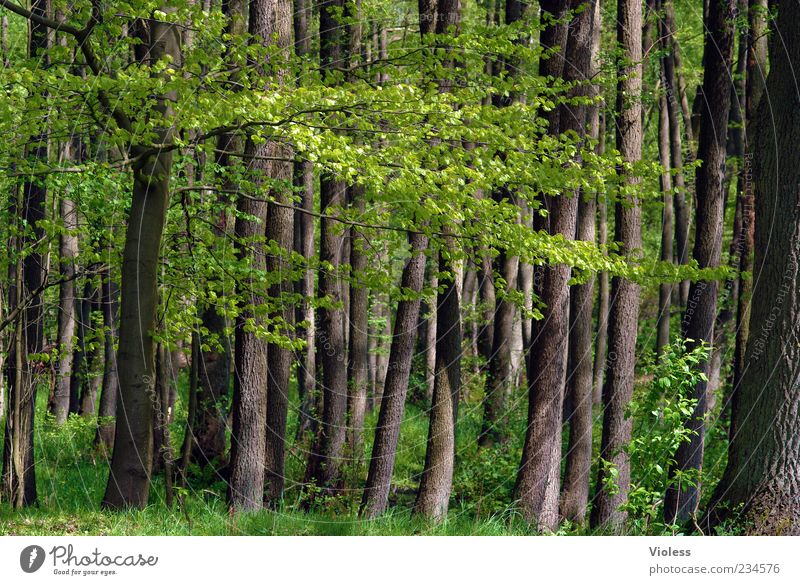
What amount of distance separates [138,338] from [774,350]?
6.65 metres

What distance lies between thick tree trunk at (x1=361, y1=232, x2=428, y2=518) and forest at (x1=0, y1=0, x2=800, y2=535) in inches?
1.7

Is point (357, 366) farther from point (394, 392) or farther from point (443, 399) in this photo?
A: point (443, 399)

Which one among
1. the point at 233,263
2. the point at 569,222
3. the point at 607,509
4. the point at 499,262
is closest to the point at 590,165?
the point at 569,222

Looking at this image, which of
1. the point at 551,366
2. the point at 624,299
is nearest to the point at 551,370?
the point at 551,366

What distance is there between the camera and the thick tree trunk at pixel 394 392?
42.7 feet

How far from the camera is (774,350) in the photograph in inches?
315

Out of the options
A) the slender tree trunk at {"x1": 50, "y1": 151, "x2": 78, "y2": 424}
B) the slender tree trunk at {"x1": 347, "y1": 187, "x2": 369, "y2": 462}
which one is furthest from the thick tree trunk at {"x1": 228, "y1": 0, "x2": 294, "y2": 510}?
the slender tree trunk at {"x1": 347, "y1": 187, "x2": 369, "y2": 462}

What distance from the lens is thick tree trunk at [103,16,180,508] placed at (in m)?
9.71

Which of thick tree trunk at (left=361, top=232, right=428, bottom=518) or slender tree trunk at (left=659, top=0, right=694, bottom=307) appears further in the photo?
slender tree trunk at (left=659, top=0, right=694, bottom=307)

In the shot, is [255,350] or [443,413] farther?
[443,413]

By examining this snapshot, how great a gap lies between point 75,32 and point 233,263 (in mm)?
3024

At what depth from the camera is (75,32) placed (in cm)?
936

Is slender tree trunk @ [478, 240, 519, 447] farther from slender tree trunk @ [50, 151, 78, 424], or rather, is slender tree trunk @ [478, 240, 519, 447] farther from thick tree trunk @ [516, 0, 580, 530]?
slender tree trunk @ [50, 151, 78, 424]

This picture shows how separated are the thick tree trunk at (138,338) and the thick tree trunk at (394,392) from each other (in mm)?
4159
